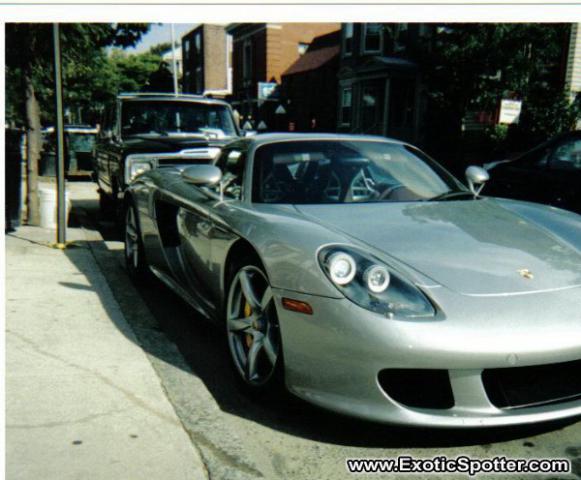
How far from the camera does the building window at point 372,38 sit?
25.5 m

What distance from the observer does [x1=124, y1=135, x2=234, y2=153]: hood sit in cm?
729

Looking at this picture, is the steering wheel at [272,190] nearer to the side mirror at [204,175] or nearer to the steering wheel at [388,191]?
the side mirror at [204,175]

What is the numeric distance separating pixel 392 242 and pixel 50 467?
1675 millimetres

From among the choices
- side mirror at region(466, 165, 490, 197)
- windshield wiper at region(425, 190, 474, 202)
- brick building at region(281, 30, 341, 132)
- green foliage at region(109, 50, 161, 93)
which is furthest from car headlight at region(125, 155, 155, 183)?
green foliage at region(109, 50, 161, 93)

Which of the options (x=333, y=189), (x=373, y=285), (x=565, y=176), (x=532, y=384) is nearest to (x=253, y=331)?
(x=373, y=285)

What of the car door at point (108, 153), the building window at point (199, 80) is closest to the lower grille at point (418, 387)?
the car door at point (108, 153)

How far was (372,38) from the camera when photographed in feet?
85.0

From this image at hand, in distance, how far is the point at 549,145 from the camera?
22.4 ft

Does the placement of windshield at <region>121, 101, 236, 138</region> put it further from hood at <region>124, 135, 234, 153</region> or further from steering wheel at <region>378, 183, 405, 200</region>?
steering wheel at <region>378, 183, 405, 200</region>

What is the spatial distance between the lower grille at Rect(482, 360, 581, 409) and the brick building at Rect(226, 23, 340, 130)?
32.6 metres

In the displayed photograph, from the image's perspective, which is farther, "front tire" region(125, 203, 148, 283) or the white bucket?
the white bucket

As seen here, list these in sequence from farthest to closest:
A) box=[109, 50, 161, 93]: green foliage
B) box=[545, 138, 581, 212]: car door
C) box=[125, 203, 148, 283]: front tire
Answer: box=[109, 50, 161, 93]: green foliage → box=[545, 138, 581, 212]: car door → box=[125, 203, 148, 283]: front tire
